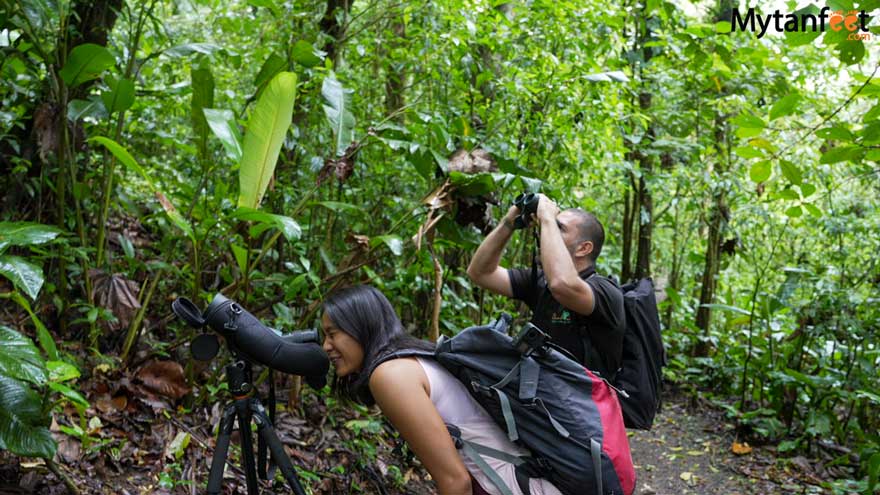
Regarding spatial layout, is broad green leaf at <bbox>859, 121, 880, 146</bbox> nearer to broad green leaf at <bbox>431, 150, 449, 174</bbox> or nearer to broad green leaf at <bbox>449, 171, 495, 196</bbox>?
broad green leaf at <bbox>449, 171, 495, 196</bbox>

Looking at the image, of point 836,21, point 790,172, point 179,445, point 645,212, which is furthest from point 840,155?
point 645,212

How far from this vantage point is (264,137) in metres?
3.04

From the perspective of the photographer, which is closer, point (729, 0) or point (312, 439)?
point (312, 439)

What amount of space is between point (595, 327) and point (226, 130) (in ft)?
5.77

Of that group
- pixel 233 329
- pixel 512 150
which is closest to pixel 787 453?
pixel 512 150

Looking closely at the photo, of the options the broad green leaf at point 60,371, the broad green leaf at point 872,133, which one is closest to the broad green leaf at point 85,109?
the broad green leaf at point 60,371

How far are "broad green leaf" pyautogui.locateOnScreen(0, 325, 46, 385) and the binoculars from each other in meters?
1.75

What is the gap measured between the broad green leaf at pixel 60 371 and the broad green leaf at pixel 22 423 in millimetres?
88

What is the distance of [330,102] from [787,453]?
13.1ft

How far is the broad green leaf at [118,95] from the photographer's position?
3150 millimetres

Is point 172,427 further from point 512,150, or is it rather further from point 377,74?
A: point 377,74

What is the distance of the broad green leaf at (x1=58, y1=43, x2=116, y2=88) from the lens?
3.06m

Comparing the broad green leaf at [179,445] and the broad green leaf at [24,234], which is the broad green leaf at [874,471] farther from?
the broad green leaf at [24,234]

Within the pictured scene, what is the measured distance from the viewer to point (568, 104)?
465 centimetres
